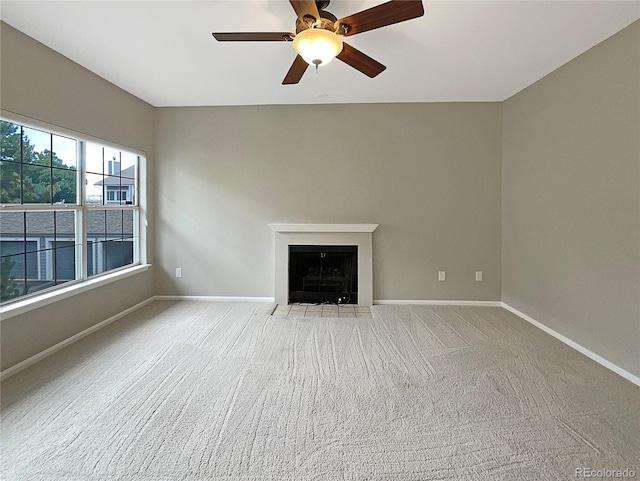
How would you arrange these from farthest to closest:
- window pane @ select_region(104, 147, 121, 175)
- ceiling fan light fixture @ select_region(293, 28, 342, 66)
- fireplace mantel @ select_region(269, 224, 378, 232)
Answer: fireplace mantel @ select_region(269, 224, 378, 232), window pane @ select_region(104, 147, 121, 175), ceiling fan light fixture @ select_region(293, 28, 342, 66)

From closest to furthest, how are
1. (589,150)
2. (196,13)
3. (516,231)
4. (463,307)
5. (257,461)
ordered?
(257,461), (196,13), (589,150), (516,231), (463,307)

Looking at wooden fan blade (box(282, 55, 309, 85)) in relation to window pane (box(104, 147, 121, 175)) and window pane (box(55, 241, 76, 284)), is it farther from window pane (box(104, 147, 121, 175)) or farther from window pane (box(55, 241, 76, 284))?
window pane (box(55, 241, 76, 284))

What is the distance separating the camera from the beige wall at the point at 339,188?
173 inches

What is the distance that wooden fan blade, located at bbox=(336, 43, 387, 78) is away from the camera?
2371 mm

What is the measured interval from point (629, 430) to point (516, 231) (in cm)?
252

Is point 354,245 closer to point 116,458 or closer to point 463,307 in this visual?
point 463,307

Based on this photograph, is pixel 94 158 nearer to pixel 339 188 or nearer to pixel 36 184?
pixel 36 184

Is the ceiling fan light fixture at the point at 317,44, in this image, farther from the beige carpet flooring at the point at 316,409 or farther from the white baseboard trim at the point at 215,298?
the white baseboard trim at the point at 215,298

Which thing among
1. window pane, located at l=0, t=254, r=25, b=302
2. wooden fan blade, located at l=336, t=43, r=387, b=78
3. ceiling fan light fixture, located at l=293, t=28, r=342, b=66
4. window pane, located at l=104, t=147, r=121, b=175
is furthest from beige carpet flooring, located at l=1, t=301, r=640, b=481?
wooden fan blade, located at l=336, t=43, r=387, b=78

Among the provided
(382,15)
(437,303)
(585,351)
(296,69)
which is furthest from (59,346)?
(585,351)

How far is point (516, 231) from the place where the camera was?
409 centimetres

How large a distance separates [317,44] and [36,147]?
2514 millimetres

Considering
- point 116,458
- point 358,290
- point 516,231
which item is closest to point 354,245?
point 358,290

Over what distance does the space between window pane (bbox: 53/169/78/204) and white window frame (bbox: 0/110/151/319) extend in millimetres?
45
